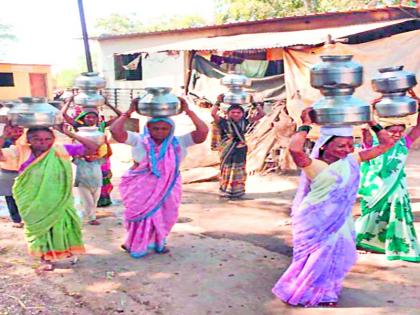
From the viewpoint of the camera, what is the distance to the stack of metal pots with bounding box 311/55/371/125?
10.7ft

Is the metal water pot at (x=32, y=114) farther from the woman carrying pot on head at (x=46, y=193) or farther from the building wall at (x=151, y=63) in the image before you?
the building wall at (x=151, y=63)

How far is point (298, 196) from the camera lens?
12.1 ft

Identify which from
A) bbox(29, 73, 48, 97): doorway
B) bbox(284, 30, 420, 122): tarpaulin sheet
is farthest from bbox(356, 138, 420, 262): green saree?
bbox(29, 73, 48, 97): doorway

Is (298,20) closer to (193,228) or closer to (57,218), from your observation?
(193,228)

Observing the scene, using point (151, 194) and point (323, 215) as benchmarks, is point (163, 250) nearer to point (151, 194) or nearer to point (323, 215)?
point (151, 194)

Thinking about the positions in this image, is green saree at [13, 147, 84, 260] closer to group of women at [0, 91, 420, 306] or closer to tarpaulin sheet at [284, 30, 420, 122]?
group of women at [0, 91, 420, 306]

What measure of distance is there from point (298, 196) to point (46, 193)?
215 cm

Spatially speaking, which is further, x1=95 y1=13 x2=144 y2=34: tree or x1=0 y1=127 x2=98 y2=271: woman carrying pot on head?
x1=95 y1=13 x2=144 y2=34: tree

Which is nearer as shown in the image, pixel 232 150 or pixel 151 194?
pixel 151 194

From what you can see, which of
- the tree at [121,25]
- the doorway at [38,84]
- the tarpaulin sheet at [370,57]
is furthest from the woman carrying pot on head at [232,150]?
the tree at [121,25]

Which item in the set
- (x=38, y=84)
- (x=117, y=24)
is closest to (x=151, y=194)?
(x=38, y=84)

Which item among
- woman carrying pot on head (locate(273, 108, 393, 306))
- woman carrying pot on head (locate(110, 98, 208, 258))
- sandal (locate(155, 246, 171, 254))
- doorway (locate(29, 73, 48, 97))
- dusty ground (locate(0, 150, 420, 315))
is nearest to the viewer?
woman carrying pot on head (locate(273, 108, 393, 306))

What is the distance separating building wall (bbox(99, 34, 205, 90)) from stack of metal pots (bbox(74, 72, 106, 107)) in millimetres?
9515

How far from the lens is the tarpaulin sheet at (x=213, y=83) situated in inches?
410
